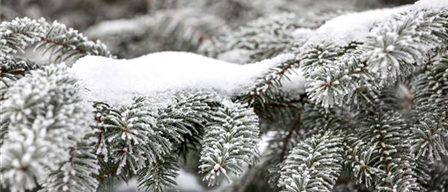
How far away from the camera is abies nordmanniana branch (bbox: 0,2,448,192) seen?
0.65 m

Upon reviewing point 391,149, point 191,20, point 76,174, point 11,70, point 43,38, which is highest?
point 191,20

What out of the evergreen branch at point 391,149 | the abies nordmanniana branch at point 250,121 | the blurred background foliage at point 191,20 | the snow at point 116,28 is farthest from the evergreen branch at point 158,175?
the snow at point 116,28

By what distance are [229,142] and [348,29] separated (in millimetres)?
442

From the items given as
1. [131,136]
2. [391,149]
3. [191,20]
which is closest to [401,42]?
[391,149]

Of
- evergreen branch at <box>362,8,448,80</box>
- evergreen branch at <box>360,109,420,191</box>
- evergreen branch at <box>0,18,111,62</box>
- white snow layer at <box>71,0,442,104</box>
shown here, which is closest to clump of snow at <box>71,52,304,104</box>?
white snow layer at <box>71,0,442,104</box>

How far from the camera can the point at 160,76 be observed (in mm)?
960

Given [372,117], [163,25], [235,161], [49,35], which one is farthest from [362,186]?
[163,25]

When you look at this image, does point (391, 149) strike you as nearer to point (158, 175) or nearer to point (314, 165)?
point (314, 165)

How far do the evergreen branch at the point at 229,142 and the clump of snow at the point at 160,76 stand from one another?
0.31 feet

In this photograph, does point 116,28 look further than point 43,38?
Yes

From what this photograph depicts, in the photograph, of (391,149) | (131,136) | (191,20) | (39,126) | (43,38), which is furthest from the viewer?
(191,20)

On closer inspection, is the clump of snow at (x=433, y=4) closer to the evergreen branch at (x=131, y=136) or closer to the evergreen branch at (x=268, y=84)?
the evergreen branch at (x=268, y=84)

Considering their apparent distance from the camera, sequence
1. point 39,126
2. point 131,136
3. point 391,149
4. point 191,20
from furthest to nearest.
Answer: point 191,20 < point 391,149 < point 131,136 < point 39,126

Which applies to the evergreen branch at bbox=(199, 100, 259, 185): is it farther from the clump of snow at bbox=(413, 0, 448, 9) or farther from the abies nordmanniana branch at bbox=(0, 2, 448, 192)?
the clump of snow at bbox=(413, 0, 448, 9)
